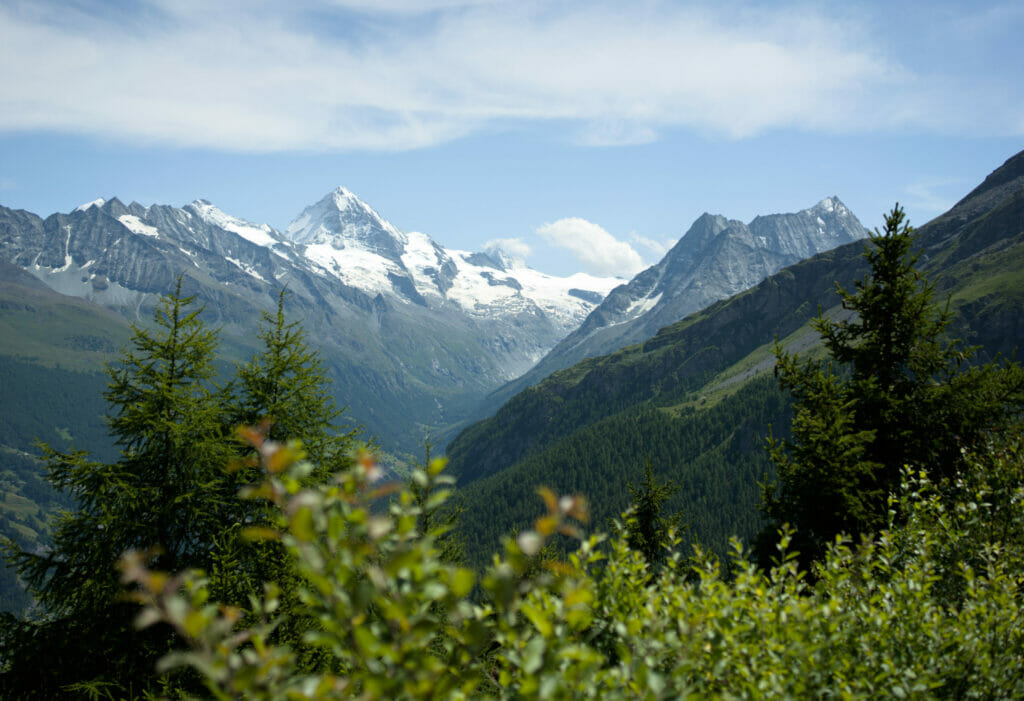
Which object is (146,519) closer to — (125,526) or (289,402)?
(125,526)

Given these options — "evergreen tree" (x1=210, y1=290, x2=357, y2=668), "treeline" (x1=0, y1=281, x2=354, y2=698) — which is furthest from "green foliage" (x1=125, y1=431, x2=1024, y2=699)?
"treeline" (x1=0, y1=281, x2=354, y2=698)

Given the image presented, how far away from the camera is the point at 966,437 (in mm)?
20812

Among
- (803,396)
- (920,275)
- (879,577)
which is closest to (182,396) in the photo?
(879,577)

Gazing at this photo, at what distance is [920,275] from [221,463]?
26257mm

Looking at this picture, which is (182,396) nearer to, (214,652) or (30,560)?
(30,560)

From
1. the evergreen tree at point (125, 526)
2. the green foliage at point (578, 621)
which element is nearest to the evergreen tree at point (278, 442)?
the evergreen tree at point (125, 526)

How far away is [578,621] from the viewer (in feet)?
16.2

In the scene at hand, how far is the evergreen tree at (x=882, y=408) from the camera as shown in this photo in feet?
62.8

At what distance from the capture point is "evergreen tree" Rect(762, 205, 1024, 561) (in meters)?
19.1

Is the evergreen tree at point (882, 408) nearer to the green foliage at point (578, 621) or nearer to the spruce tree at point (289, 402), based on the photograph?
the green foliage at point (578, 621)

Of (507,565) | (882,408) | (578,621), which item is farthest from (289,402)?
(882,408)

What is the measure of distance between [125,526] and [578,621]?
54.8ft

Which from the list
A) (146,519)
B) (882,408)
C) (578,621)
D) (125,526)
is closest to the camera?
(578,621)

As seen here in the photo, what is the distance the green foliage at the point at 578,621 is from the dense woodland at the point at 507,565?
0.13 ft
